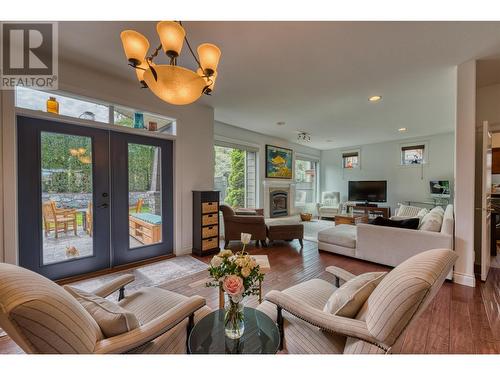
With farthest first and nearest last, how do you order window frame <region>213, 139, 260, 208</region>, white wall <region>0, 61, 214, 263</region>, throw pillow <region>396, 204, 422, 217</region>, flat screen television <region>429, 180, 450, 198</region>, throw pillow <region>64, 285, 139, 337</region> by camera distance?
flat screen television <region>429, 180, 450, 198</region> < throw pillow <region>396, 204, 422, 217</region> < window frame <region>213, 139, 260, 208</region> < white wall <region>0, 61, 214, 263</region> < throw pillow <region>64, 285, 139, 337</region>

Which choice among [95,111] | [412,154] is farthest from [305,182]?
[95,111]

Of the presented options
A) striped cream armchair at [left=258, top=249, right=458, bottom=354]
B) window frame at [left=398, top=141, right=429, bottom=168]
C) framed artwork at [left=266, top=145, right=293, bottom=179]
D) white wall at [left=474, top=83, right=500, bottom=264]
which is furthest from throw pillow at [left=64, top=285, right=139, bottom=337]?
window frame at [left=398, top=141, right=429, bottom=168]

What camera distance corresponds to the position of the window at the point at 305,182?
7799 millimetres

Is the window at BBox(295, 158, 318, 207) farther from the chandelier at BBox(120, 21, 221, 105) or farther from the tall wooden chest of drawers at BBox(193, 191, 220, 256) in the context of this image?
the chandelier at BBox(120, 21, 221, 105)

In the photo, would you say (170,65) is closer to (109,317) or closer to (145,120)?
(109,317)

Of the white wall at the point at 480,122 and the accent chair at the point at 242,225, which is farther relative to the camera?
the accent chair at the point at 242,225

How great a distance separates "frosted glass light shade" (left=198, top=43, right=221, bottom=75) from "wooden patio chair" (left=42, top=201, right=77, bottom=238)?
98.0 inches

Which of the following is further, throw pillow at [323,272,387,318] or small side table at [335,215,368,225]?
small side table at [335,215,368,225]

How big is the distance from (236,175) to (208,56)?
4124mm

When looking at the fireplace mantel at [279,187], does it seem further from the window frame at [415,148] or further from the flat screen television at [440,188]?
the flat screen television at [440,188]

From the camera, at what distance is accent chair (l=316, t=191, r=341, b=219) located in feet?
23.9

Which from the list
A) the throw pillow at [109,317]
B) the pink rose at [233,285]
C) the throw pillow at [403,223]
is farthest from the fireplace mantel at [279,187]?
the throw pillow at [109,317]

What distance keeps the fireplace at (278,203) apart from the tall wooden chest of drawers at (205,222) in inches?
114

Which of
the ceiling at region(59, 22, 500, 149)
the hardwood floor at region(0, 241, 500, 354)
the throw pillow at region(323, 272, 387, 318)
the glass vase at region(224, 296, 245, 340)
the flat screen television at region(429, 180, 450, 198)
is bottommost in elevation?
the hardwood floor at region(0, 241, 500, 354)
